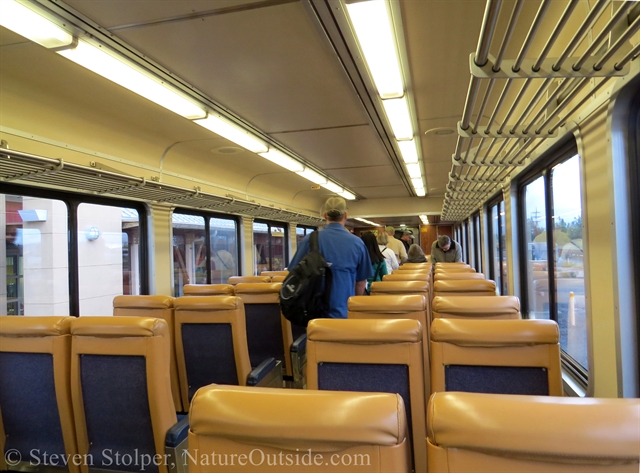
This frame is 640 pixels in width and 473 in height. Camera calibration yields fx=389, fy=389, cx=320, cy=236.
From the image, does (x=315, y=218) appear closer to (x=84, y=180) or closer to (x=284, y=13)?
(x=84, y=180)

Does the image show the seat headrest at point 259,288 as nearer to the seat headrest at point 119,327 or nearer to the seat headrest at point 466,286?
the seat headrest at point 466,286

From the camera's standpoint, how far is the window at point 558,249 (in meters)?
2.85

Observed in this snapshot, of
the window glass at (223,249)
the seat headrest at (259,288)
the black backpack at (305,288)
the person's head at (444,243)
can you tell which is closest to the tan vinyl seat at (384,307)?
the black backpack at (305,288)

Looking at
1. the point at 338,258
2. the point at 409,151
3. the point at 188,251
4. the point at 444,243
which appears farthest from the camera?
the point at 444,243

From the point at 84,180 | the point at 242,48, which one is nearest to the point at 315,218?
the point at 84,180

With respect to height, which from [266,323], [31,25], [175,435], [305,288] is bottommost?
[175,435]

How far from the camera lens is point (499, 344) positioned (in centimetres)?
169

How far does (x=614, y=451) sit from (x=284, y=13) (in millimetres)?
2235

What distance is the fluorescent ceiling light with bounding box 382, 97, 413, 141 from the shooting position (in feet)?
10.9

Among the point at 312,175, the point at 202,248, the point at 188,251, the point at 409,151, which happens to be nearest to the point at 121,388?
the point at 409,151

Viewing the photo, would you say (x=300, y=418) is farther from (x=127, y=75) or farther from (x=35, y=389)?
(x=127, y=75)

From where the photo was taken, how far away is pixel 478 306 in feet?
7.65

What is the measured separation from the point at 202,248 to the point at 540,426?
6722 millimetres

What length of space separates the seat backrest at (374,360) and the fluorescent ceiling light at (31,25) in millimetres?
1999
